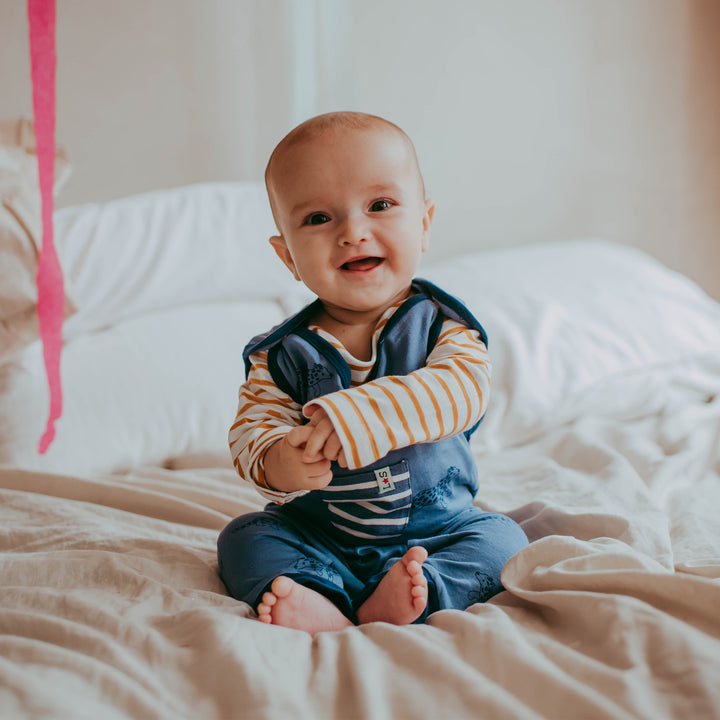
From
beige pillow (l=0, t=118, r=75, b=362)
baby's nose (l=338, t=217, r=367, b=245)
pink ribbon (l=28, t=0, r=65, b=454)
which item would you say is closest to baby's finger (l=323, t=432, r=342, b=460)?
baby's nose (l=338, t=217, r=367, b=245)

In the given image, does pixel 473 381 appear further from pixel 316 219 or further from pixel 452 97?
pixel 452 97

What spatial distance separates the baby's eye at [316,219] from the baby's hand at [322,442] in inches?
8.5

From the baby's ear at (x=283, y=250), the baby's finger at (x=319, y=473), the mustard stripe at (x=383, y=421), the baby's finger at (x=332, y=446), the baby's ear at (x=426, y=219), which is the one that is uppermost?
the baby's ear at (x=426, y=219)

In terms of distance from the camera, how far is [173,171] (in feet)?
5.69

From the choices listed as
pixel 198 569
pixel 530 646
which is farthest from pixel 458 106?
pixel 530 646

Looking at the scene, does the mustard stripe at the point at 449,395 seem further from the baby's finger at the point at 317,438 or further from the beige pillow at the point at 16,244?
the beige pillow at the point at 16,244

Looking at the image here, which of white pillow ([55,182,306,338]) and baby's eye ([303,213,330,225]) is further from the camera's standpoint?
white pillow ([55,182,306,338])

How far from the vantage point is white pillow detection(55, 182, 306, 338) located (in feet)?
4.59

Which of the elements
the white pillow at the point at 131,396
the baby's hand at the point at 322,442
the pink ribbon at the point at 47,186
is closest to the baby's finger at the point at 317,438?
the baby's hand at the point at 322,442

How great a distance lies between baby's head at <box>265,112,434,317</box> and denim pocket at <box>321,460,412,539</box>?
0.59 feet

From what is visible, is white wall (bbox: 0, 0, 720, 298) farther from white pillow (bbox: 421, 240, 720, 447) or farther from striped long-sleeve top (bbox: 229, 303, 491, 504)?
striped long-sleeve top (bbox: 229, 303, 491, 504)

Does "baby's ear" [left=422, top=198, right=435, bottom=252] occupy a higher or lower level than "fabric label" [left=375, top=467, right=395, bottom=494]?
higher

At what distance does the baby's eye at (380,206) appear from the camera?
84 centimetres

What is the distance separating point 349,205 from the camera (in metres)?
0.82
